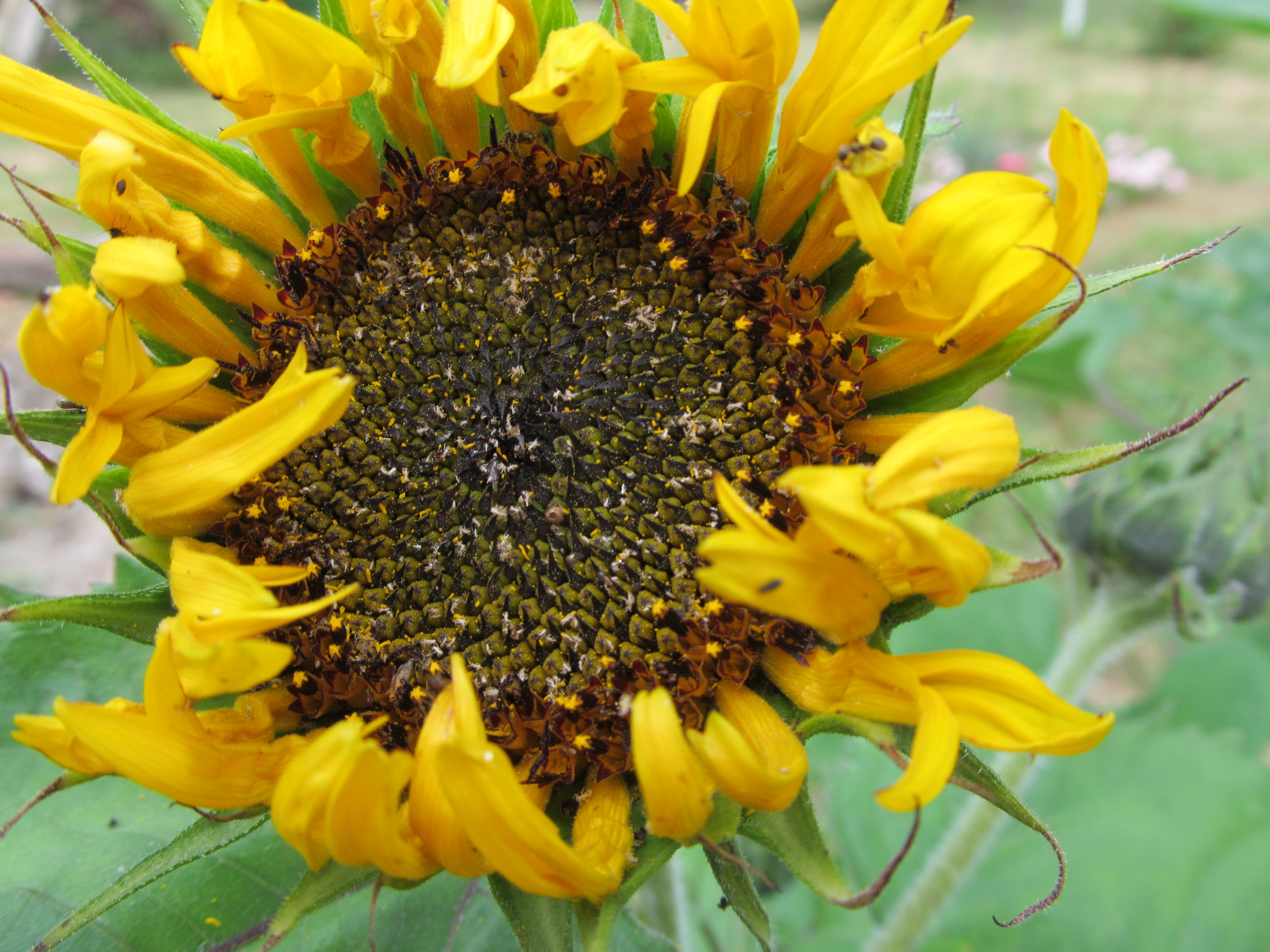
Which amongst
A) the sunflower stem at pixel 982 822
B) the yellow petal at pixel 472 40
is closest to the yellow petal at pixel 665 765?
the yellow petal at pixel 472 40

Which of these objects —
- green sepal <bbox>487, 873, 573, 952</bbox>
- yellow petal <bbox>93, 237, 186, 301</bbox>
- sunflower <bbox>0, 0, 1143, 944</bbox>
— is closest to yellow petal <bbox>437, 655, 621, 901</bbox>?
sunflower <bbox>0, 0, 1143, 944</bbox>

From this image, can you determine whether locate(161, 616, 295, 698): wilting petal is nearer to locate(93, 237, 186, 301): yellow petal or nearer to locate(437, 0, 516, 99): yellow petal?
locate(93, 237, 186, 301): yellow petal

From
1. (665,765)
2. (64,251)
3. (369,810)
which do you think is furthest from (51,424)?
(665,765)

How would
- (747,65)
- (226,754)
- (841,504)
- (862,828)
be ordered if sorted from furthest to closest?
(862,828) → (747,65) → (226,754) → (841,504)

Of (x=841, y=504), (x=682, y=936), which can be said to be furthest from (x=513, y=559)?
(x=682, y=936)

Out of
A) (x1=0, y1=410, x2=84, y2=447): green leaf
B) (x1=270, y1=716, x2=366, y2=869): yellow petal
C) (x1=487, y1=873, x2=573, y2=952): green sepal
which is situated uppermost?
(x1=0, y1=410, x2=84, y2=447): green leaf

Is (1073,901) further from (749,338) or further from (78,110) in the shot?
(78,110)

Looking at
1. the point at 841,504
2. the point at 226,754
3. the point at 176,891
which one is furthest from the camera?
the point at 176,891

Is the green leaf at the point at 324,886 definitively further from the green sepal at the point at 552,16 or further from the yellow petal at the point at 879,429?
the green sepal at the point at 552,16
